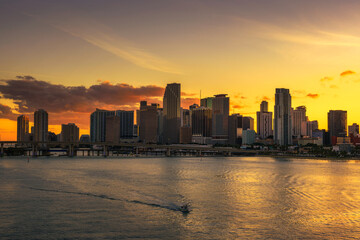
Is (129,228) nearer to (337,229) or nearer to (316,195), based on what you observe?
(337,229)

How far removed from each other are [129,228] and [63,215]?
1009cm

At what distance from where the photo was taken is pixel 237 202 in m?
55.6

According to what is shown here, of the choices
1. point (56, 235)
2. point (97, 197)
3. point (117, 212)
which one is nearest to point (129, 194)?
point (97, 197)

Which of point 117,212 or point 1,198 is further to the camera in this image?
point 1,198

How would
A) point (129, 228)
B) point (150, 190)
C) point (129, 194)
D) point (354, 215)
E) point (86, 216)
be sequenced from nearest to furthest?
point (129, 228), point (86, 216), point (354, 215), point (129, 194), point (150, 190)

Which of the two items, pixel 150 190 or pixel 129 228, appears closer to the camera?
pixel 129 228

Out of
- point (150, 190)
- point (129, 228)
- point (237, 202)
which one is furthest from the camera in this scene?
point (150, 190)

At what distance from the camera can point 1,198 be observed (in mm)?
56469

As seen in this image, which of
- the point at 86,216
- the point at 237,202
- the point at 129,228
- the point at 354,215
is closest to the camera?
the point at 129,228

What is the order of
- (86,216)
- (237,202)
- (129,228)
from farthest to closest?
(237,202) < (86,216) < (129,228)

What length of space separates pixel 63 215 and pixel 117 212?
6260 millimetres

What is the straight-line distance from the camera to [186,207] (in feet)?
157

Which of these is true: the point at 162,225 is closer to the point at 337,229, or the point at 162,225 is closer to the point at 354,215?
the point at 337,229

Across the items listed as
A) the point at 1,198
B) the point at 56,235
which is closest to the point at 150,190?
the point at 1,198
